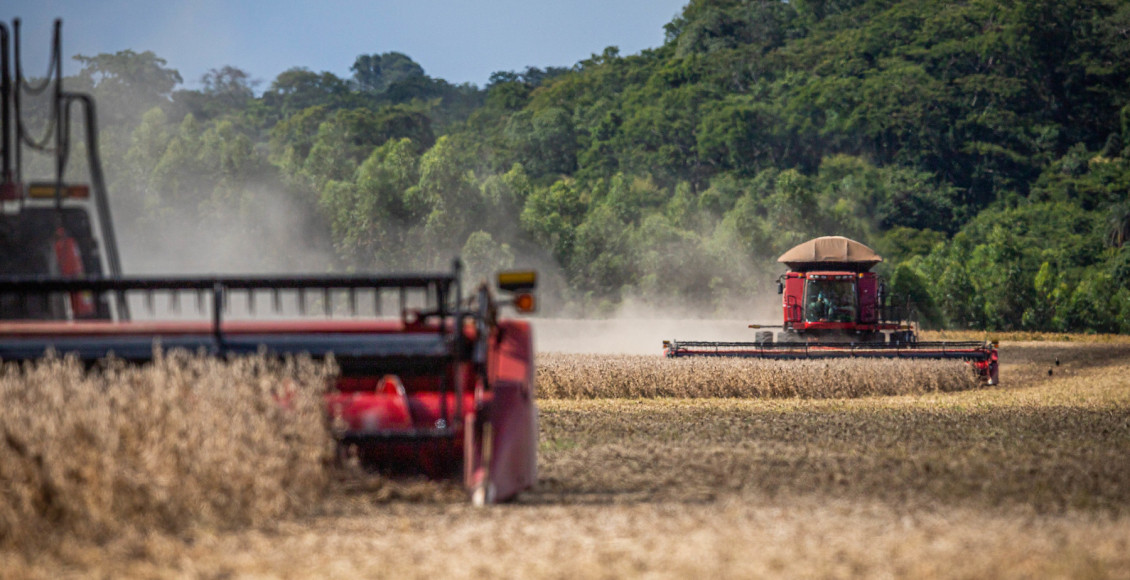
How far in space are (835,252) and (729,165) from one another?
5222 centimetres

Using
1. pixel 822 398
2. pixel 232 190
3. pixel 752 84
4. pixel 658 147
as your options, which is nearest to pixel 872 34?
pixel 752 84

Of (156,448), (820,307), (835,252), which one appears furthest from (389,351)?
(835,252)

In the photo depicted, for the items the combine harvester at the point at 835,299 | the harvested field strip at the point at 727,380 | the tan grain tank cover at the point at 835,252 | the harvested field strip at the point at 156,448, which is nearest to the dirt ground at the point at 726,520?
the harvested field strip at the point at 156,448

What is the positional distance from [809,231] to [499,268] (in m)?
14.9

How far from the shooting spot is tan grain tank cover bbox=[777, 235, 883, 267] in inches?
958

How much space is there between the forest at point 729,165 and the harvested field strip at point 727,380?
3384 centimetres

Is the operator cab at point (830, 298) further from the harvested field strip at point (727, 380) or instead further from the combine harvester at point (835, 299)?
the harvested field strip at point (727, 380)

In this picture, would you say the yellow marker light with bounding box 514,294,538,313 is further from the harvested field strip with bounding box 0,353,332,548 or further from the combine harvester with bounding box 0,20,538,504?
the harvested field strip with bounding box 0,353,332,548

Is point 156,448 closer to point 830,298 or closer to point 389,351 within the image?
point 389,351

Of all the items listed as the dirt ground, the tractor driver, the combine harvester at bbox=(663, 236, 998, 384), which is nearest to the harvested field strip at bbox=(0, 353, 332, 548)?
the dirt ground

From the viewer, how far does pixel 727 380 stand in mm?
18250

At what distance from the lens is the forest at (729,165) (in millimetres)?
56094

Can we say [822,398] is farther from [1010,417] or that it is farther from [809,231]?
[809,231]

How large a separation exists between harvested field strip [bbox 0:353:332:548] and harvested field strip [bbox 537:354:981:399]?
442 inches
